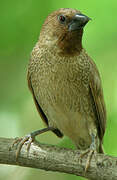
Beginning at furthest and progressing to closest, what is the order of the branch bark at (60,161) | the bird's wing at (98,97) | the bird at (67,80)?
the bird's wing at (98,97) < the bird at (67,80) < the branch bark at (60,161)

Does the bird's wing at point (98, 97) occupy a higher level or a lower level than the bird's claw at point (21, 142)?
higher

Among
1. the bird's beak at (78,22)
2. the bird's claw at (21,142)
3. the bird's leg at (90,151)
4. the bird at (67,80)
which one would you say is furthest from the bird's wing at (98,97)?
the bird's claw at (21,142)

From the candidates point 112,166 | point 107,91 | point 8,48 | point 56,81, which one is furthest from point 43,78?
point 112,166

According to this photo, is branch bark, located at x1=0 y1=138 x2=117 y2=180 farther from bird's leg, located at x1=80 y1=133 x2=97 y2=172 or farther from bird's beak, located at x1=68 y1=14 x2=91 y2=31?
bird's beak, located at x1=68 y1=14 x2=91 y2=31

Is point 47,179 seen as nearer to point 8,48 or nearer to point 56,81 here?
point 56,81

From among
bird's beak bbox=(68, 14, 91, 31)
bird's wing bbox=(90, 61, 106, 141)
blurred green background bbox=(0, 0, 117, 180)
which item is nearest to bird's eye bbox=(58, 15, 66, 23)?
bird's beak bbox=(68, 14, 91, 31)

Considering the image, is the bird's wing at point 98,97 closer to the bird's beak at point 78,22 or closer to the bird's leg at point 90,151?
the bird's leg at point 90,151

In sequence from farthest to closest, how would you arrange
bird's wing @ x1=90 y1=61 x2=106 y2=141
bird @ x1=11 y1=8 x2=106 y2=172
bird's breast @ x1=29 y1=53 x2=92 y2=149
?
bird's wing @ x1=90 y1=61 x2=106 y2=141 → bird's breast @ x1=29 y1=53 x2=92 y2=149 → bird @ x1=11 y1=8 x2=106 y2=172
